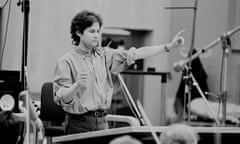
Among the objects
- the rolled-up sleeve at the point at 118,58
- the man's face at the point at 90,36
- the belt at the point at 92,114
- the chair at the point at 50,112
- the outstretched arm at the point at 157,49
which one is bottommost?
the chair at the point at 50,112

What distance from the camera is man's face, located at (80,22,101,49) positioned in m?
2.95

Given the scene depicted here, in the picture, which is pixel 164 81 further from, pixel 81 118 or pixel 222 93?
pixel 81 118

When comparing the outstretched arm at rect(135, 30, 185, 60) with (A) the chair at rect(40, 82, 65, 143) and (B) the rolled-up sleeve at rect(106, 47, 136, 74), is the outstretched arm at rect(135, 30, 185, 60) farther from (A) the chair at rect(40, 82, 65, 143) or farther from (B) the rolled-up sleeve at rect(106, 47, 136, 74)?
(A) the chair at rect(40, 82, 65, 143)

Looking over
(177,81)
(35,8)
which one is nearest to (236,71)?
(177,81)

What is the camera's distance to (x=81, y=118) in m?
2.89

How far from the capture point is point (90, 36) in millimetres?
2947

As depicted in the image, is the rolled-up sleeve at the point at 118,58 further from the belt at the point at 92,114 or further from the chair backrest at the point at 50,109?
the chair backrest at the point at 50,109

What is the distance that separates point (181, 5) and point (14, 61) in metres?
2.28

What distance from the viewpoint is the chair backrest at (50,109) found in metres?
3.90

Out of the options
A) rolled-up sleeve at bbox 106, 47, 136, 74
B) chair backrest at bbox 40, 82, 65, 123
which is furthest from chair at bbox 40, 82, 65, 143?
rolled-up sleeve at bbox 106, 47, 136, 74

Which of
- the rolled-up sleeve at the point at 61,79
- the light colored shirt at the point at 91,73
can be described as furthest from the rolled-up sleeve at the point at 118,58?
the rolled-up sleeve at the point at 61,79

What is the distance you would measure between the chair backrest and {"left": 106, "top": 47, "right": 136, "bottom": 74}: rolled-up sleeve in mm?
962

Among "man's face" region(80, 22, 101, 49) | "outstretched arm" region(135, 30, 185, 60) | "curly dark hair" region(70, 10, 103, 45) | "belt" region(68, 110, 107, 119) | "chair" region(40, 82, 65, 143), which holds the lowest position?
"chair" region(40, 82, 65, 143)

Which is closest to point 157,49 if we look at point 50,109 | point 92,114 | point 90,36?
point 90,36
